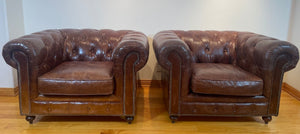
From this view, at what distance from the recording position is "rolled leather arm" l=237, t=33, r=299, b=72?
2.27 metres

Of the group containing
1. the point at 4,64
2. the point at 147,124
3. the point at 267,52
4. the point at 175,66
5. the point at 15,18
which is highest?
the point at 15,18

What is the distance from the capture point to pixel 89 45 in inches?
116

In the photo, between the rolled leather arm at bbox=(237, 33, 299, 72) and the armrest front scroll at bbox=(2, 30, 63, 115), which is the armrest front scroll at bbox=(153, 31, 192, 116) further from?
the armrest front scroll at bbox=(2, 30, 63, 115)

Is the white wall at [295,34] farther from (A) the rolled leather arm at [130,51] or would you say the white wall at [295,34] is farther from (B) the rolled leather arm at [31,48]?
(B) the rolled leather arm at [31,48]

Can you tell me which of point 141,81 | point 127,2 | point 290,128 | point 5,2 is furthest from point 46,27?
point 290,128

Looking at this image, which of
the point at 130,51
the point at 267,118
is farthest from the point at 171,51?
the point at 267,118

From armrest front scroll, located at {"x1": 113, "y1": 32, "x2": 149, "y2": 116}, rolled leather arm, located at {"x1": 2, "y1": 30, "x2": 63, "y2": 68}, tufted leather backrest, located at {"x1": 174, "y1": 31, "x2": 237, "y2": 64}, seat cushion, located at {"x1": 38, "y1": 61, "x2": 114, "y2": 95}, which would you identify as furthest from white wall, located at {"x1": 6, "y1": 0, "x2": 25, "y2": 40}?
tufted leather backrest, located at {"x1": 174, "y1": 31, "x2": 237, "y2": 64}

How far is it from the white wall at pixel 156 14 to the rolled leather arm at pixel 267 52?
2.36ft

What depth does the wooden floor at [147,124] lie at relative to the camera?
234 centimetres

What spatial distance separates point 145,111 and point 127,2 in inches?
53.3

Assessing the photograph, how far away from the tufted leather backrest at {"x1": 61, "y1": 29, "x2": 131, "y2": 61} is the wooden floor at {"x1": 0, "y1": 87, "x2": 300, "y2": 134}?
26.8 inches

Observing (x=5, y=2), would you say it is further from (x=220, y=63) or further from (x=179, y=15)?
(x=220, y=63)

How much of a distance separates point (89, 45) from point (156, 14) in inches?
36.0

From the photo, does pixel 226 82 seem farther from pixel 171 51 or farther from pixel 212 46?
pixel 212 46
